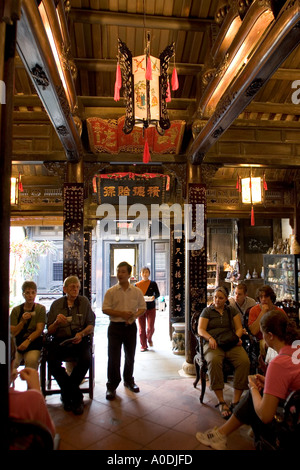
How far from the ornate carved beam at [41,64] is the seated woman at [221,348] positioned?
2642mm

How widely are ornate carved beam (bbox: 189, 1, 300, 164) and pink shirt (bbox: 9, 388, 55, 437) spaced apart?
8.81ft

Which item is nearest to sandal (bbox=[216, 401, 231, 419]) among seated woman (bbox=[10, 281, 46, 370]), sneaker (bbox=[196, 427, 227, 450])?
sneaker (bbox=[196, 427, 227, 450])

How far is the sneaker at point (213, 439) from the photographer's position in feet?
8.73

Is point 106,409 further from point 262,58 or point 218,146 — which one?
point 218,146

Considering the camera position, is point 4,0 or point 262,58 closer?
point 4,0

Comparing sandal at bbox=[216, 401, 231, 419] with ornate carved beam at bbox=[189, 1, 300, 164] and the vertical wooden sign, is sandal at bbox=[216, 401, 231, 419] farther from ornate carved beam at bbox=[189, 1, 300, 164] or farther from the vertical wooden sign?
ornate carved beam at bbox=[189, 1, 300, 164]

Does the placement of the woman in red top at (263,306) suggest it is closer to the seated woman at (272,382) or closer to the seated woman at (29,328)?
the seated woman at (272,382)

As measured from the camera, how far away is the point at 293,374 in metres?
2.02

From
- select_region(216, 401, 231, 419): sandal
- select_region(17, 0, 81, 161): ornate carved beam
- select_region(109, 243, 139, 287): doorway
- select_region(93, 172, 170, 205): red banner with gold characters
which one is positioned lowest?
select_region(216, 401, 231, 419): sandal

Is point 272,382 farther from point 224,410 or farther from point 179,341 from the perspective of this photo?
point 179,341

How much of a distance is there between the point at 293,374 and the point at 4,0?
263cm

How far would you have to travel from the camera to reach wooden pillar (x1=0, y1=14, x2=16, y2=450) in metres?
1.57

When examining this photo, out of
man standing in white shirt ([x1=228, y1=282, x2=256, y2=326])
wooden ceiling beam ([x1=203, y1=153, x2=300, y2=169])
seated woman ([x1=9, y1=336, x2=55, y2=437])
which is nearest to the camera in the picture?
seated woman ([x1=9, y1=336, x2=55, y2=437])

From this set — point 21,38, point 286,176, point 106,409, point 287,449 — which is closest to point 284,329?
point 287,449
